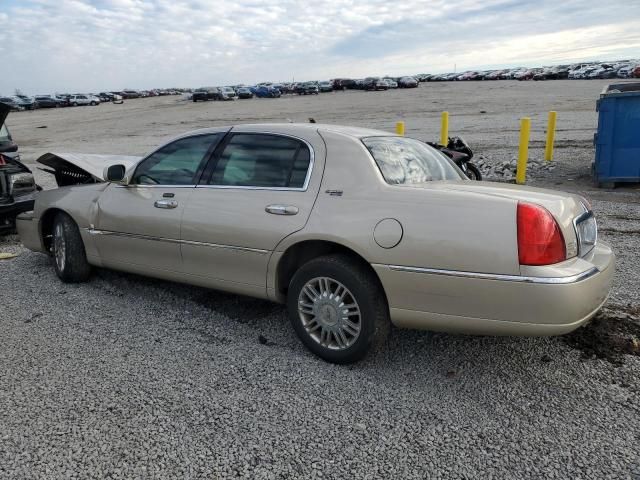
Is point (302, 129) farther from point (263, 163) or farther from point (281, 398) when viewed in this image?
point (281, 398)

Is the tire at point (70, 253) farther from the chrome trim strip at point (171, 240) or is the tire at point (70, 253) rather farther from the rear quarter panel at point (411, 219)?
the rear quarter panel at point (411, 219)

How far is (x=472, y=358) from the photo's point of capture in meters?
3.66

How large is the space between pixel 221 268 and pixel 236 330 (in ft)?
1.72

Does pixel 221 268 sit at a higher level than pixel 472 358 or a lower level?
higher

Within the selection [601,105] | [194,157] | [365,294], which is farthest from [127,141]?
[365,294]

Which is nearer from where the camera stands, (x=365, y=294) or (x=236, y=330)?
(x=365, y=294)

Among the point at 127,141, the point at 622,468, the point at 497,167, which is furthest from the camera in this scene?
the point at 127,141

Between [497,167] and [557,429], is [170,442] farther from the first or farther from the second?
[497,167]

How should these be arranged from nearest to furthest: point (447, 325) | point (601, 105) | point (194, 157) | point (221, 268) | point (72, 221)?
1. point (447, 325)
2. point (221, 268)
3. point (194, 157)
4. point (72, 221)
5. point (601, 105)

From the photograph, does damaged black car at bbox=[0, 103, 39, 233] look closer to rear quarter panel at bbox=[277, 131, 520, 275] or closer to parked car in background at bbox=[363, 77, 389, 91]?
rear quarter panel at bbox=[277, 131, 520, 275]

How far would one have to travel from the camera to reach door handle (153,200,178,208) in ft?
14.1

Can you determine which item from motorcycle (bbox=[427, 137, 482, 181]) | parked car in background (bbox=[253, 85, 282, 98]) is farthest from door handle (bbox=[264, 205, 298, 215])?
parked car in background (bbox=[253, 85, 282, 98])

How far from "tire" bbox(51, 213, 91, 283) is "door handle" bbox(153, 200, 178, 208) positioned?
1.22 m

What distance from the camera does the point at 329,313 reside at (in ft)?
11.6
